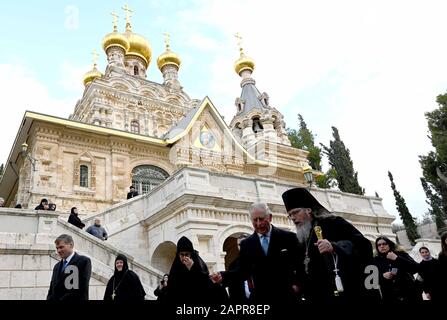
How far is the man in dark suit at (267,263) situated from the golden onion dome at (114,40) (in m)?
33.0

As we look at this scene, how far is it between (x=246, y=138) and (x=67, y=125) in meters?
15.1

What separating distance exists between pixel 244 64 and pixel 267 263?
37229 millimetres

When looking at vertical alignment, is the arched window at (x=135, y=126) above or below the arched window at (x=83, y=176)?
above

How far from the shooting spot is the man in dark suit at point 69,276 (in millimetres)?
4461

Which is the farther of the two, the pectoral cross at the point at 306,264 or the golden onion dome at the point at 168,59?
the golden onion dome at the point at 168,59

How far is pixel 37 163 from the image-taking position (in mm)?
19297

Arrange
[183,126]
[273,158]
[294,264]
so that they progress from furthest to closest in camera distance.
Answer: [273,158], [183,126], [294,264]

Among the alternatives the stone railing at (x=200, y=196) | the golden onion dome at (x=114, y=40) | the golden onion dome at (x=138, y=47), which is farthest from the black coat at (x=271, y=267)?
the golden onion dome at (x=138, y=47)

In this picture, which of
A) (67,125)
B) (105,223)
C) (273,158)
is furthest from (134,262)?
(273,158)

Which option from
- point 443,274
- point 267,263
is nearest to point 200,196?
point 443,274

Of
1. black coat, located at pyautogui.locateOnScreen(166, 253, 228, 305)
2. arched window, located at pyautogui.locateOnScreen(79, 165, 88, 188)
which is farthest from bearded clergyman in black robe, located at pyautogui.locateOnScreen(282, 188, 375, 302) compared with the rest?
arched window, located at pyautogui.locateOnScreen(79, 165, 88, 188)

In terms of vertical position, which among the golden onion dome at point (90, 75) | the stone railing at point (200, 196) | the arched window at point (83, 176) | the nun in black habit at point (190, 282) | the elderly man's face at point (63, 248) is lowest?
the nun in black habit at point (190, 282)

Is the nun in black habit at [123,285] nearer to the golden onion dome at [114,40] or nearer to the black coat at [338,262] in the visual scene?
the black coat at [338,262]

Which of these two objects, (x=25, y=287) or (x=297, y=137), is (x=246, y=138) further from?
(x=25, y=287)
